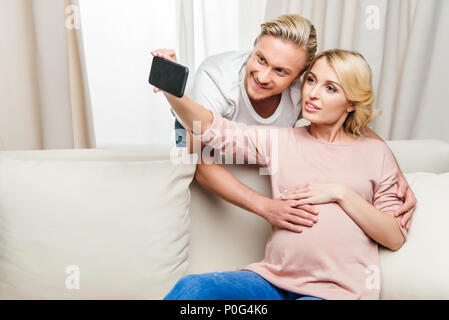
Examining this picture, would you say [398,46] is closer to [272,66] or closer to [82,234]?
[272,66]

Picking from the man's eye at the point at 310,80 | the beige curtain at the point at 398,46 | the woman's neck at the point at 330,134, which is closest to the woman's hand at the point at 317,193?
the woman's neck at the point at 330,134

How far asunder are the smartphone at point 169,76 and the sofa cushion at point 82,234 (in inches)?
11.1

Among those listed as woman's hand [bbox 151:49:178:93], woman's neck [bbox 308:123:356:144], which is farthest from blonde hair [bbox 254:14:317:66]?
woman's hand [bbox 151:49:178:93]

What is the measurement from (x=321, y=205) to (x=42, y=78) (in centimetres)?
143

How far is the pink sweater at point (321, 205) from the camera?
105 cm

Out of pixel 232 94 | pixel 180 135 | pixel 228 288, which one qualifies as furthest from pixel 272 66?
pixel 228 288

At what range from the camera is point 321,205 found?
3.56ft

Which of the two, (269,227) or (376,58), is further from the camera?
(376,58)

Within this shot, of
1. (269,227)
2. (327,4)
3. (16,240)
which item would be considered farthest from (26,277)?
(327,4)

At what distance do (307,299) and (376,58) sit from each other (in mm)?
1322

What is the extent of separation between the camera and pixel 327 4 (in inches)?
77.3

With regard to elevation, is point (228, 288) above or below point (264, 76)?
below

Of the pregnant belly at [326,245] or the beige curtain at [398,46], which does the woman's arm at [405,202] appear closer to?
the pregnant belly at [326,245]
